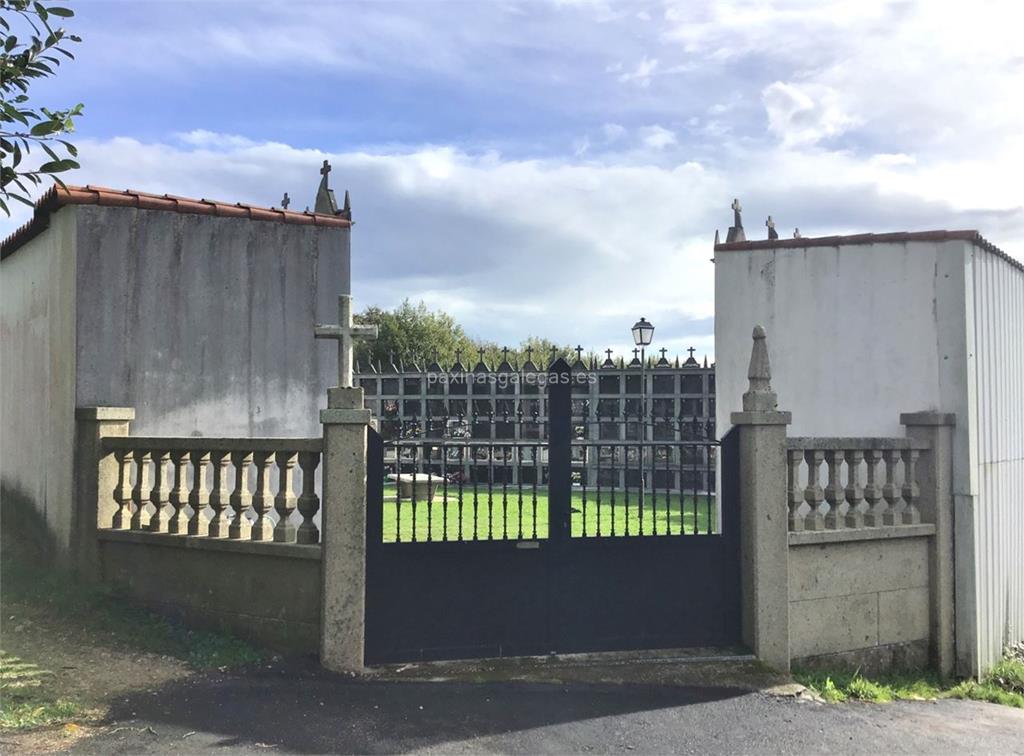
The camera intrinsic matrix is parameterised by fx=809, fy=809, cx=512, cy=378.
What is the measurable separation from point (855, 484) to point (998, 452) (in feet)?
6.82

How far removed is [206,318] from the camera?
7.34 meters

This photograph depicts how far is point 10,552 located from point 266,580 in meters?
3.50

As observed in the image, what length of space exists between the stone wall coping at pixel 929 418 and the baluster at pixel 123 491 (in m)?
6.71

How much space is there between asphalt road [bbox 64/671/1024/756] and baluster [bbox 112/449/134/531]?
1.90 metres

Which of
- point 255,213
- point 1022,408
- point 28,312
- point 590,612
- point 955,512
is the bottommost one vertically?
point 590,612

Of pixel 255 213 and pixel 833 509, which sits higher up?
pixel 255 213

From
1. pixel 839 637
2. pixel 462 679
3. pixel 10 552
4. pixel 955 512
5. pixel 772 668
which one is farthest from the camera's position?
pixel 10 552

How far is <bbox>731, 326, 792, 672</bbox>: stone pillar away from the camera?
6.15 metres

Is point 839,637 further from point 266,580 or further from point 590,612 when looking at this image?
point 266,580

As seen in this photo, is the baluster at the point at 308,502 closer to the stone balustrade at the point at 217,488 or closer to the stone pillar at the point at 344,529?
the stone balustrade at the point at 217,488

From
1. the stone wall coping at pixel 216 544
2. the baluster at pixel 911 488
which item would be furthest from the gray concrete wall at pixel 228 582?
the baluster at pixel 911 488

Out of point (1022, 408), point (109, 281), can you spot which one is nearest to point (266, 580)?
point (109, 281)

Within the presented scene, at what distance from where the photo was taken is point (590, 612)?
608 centimetres

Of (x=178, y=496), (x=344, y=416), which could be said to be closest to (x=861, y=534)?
(x=344, y=416)
